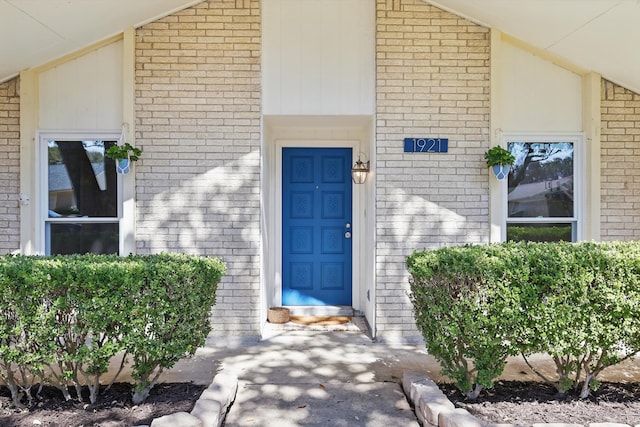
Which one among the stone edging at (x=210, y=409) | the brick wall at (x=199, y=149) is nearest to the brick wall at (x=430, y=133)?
the brick wall at (x=199, y=149)

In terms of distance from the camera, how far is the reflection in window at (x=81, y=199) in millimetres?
4637

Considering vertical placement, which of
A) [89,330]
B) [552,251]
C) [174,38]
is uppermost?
[174,38]

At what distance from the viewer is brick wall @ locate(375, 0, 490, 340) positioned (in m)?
4.55

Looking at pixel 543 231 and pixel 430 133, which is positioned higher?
pixel 430 133

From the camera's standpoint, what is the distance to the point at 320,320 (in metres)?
5.16

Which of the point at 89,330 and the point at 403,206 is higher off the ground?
the point at 403,206

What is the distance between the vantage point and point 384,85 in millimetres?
4551

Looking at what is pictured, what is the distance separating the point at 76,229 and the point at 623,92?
19.6ft

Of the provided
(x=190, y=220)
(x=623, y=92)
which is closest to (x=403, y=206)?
(x=190, y=220)

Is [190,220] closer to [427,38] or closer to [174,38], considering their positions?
[174,38]

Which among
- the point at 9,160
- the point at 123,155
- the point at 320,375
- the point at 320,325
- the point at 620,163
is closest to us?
the point at 320,375

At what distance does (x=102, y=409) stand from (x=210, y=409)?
0.71m

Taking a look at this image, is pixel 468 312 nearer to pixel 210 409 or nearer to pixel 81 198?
pixel 210 409

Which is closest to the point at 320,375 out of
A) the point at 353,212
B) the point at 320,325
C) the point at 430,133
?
the point at 320,325
